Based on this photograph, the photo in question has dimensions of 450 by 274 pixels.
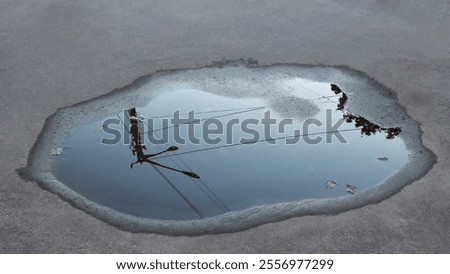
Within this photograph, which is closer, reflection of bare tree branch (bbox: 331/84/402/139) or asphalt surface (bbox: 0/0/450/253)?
asphalt surface (bbox: 0/0/450/253)

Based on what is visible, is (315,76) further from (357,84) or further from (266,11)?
(266,11)

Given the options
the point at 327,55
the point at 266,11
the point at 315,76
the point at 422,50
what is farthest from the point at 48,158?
the point at 422,50

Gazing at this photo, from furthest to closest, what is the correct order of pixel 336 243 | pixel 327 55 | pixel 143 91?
pixel 327 55, pixel 143 91, pixel 336 243

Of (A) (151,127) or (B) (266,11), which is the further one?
(B) (266,11)

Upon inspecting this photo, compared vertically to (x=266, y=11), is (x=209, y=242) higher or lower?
lower

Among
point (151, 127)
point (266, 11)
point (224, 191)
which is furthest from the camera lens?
point (266, 11)
